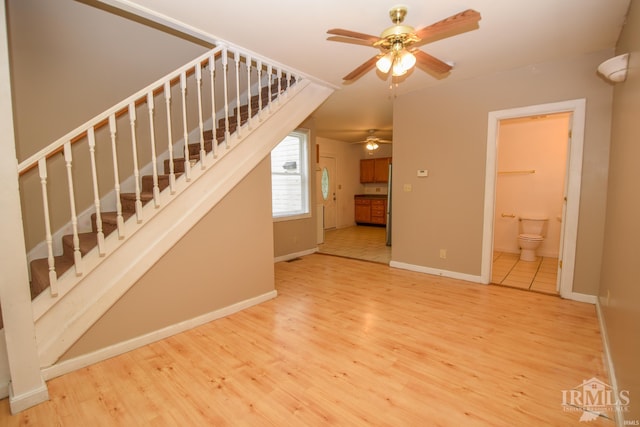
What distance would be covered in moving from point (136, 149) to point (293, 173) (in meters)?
2.58

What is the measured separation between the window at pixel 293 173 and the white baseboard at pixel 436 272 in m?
1.86

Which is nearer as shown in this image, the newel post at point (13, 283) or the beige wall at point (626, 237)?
the beige wall at point (626, 237)

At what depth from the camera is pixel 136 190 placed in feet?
7.39

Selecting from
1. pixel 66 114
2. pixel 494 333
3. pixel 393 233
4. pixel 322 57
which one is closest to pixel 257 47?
pixel 322 57

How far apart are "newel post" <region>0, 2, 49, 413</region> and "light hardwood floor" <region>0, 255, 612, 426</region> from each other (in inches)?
5.1

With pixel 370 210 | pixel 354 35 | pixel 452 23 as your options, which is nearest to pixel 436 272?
pixel 452 23

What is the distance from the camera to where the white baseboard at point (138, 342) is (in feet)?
6.29

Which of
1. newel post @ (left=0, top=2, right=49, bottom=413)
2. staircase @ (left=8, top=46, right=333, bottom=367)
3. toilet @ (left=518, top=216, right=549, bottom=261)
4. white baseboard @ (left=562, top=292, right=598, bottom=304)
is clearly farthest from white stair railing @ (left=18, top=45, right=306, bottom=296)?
toilet @ (left=518, top=216, right=549, bottom=261)

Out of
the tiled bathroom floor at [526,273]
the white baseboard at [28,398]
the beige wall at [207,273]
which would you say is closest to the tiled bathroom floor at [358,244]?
the tiled bathroom floor at [526,273]

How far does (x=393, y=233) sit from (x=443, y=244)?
73 centimetres

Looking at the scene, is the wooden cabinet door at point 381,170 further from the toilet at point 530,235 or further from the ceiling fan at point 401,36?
the ceiling fan at point 401,36

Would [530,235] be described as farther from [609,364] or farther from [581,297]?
[609,364]

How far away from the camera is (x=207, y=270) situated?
263 cm

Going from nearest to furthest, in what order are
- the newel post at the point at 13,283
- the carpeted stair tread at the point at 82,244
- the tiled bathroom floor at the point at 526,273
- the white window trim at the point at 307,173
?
the newel post at the point at 13,283 → the carpeted stair tread at the point at 82,244 → the tiled bathroom floor at the point at 526,273 → the white window trim at the point at 307,173
